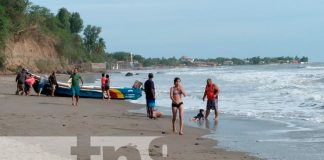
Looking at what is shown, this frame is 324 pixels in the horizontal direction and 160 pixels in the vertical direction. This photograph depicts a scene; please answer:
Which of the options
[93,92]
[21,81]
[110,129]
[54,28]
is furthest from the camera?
[54,28]

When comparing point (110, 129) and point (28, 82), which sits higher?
point (28, 82)

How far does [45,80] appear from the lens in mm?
27141

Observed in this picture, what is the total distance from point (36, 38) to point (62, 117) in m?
60.0

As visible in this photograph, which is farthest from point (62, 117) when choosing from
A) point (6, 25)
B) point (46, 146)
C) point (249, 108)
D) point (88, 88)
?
point (6, 25)

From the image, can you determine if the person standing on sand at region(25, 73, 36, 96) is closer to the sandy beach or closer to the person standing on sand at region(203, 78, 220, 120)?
the sandy beach

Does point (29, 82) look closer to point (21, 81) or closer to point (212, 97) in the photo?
point (21, 81)

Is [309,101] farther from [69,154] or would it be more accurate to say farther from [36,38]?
[36,38]

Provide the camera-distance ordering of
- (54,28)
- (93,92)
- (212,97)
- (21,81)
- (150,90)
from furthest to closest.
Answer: (54,28) → (93,92) → (21,81) → (212,97) → (150,90)

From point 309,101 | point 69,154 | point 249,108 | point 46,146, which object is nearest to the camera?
point 69,154

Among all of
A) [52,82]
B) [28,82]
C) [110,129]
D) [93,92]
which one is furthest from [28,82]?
[110,129]

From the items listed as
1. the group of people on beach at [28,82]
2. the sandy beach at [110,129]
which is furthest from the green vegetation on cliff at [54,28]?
the sandy beach at [110,129]

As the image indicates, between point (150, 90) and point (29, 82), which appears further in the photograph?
point (29, 82)

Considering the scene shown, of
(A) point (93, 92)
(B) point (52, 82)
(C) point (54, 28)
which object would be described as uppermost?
(C) point (54, 28)

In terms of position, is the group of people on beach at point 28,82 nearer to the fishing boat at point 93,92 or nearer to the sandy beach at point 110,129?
the fishing boat at point 93,92
